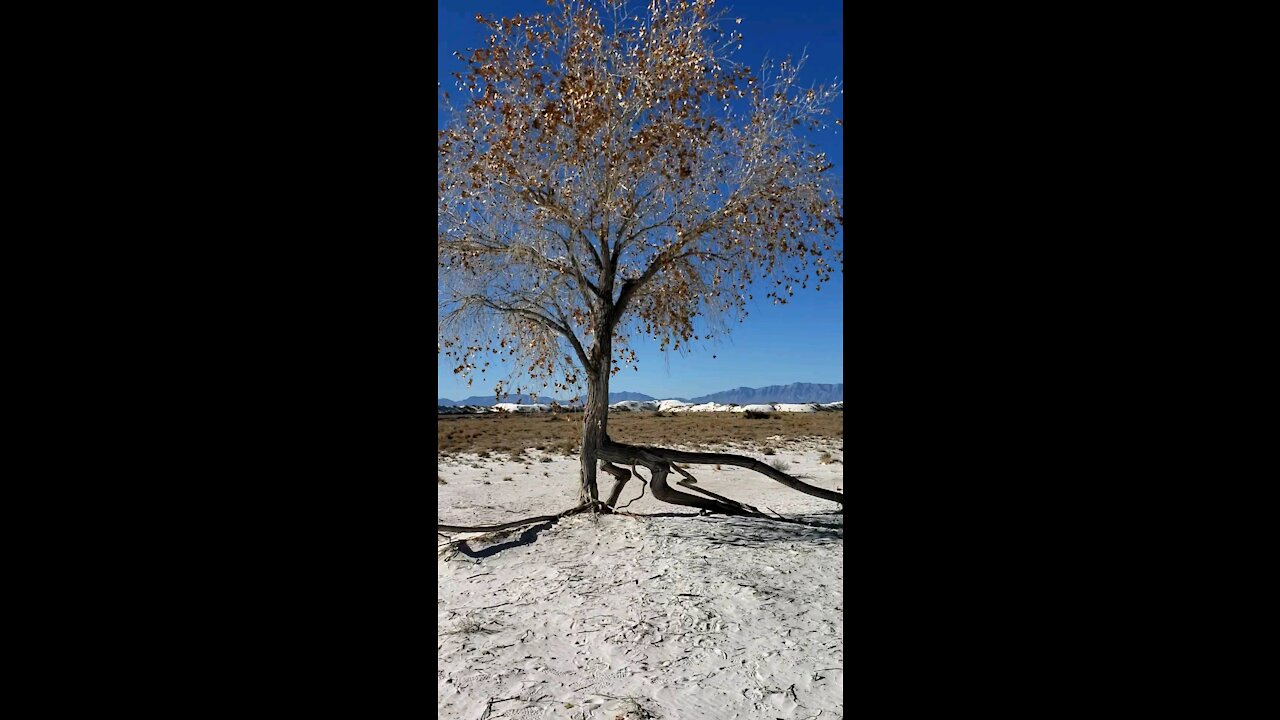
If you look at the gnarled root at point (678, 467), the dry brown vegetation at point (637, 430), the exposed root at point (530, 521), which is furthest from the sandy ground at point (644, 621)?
the dry brown vegetation at point (637, 430)

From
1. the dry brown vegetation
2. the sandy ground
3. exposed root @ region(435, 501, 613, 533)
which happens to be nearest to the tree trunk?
exposed root @ region(435, 501, 613, 533)

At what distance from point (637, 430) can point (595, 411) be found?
64.1 ft

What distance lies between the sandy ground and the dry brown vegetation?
11176 millimetres

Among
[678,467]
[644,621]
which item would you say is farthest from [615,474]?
[644,621]

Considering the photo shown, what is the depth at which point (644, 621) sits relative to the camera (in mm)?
3803

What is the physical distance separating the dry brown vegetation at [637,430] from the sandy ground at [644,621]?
11176 millimetres

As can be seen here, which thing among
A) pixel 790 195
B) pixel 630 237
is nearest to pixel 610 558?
pixel 630 237

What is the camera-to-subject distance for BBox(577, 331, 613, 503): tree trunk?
21.4 ft

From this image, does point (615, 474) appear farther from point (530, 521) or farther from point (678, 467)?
point (530, 521)

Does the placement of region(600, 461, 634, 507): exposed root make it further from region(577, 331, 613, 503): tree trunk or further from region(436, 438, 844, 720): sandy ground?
region(436, 438, 844, 720): sandy ground
